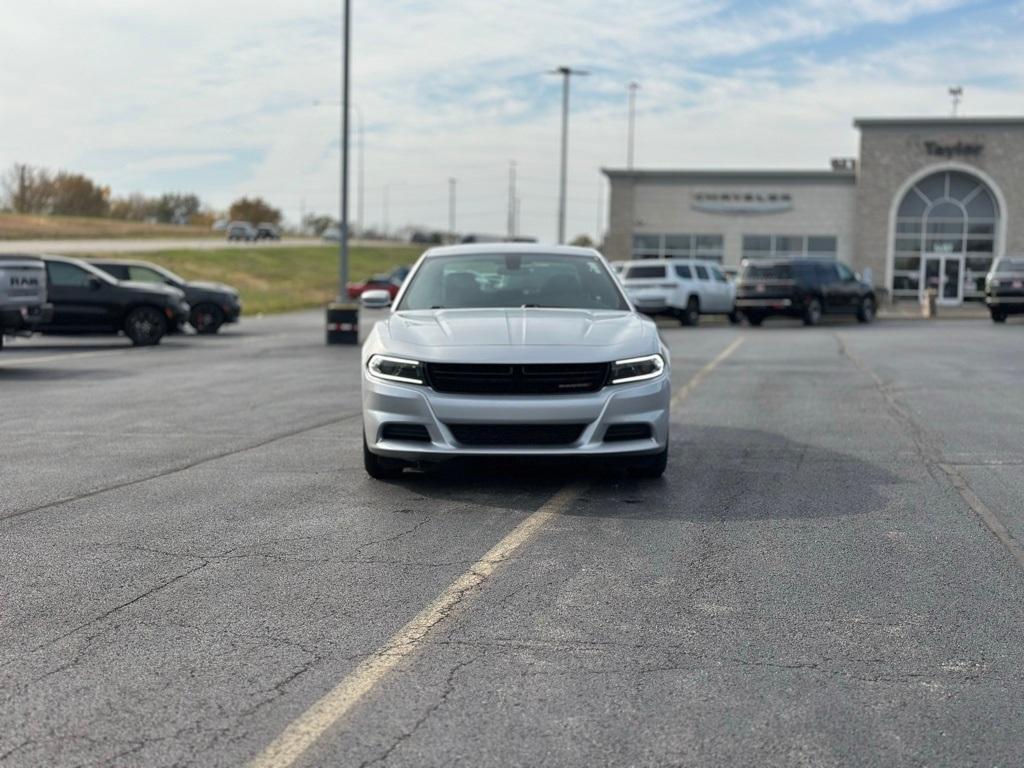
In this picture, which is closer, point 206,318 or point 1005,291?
point 206,318

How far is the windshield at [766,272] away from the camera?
109ft

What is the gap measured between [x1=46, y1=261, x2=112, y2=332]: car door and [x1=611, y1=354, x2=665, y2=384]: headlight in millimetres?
17037

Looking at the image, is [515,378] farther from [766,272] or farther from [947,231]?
[947,231]

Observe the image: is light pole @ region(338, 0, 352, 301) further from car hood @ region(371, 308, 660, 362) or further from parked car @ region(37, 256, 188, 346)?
car hood @ region(371, 308, 660, 362)

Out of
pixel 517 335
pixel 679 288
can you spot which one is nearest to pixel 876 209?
pixel 679 288

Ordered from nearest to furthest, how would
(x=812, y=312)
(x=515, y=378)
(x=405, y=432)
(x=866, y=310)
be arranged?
1. (x=515, y=378)
2. (x=405, y=432)
3. (x=812, y=312)
4. (x=866, y=310)

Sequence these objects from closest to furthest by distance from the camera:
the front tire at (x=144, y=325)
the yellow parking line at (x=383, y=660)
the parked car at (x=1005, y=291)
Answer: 1. the yellow parking line at (x=383, y=660)
2. the front tire at (x=144, y=325)
3. the parked car at (x=1005, y=291)

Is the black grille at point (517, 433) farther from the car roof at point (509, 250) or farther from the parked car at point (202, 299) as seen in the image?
the parked car at point (202, 299)

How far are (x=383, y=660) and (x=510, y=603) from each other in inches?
35.0

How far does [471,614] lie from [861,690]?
159 centimetres

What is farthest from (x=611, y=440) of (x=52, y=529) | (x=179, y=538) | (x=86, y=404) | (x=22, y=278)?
(x=22, y=278)

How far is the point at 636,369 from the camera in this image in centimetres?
776

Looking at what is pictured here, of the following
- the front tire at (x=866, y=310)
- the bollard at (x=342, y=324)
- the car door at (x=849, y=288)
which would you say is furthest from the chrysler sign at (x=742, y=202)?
the bollard at (x=342, y=324)

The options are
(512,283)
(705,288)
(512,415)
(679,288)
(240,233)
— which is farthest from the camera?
(240,233)
